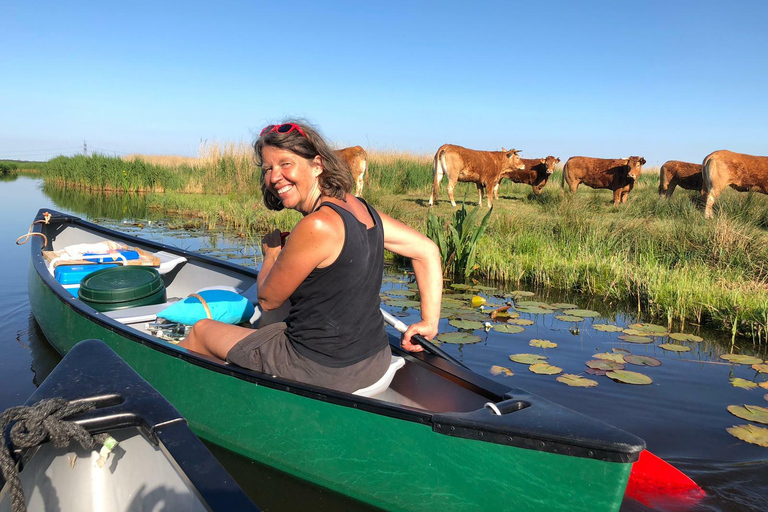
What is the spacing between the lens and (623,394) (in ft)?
14.1

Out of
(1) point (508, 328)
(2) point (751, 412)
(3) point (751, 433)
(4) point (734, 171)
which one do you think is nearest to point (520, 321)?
(1) point (508, 328)

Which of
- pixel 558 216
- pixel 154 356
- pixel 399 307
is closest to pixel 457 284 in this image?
pixel 399 307

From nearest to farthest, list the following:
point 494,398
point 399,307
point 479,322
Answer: point 494,398
point 479,322
point 399,307

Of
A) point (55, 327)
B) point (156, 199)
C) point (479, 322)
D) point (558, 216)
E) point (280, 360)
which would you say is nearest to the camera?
point (280, 360)

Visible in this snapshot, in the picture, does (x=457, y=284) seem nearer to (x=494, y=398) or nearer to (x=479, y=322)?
(x=479, y=322)

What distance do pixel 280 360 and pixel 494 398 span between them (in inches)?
43.6

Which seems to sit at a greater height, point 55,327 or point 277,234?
point 277,234

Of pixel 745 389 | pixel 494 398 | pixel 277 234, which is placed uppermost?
pixel 277 234

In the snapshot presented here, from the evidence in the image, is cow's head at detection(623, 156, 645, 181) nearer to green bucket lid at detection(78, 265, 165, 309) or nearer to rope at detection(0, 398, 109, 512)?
green bucket lid at detection(78, 265, 165, 309)

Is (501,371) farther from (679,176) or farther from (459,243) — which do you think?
(679,176)

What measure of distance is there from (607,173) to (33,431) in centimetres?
1657

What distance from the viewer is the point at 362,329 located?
9.51 ft

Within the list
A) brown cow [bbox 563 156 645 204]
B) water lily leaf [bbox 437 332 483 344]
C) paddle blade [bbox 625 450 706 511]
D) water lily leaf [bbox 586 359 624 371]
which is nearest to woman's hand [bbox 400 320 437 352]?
paddle blade [bbox 625 450 706 511]

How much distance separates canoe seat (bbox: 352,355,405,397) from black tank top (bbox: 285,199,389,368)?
20 centimetres
